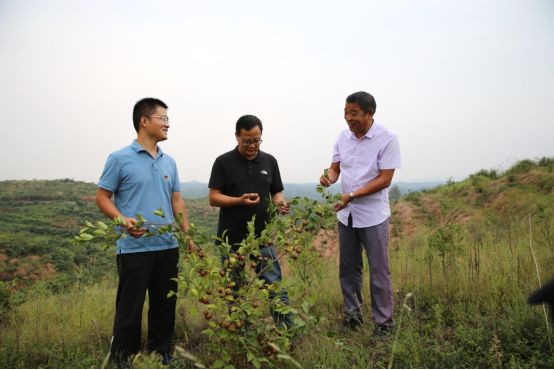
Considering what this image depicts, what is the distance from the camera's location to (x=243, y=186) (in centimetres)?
321

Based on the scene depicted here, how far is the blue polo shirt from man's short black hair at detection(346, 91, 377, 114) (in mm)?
1672

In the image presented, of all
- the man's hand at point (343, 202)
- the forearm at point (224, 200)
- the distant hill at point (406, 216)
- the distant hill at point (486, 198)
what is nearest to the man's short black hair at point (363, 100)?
the man's hand at point (343, 202)

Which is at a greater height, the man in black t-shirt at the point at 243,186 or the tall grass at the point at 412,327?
the man in black t-shirt at the point at 243,186

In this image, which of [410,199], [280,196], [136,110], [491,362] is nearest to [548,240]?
[491,362]

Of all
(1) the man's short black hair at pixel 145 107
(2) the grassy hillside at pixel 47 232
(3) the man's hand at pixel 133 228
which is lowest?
(2) the grassy hillside at pixel 47 232

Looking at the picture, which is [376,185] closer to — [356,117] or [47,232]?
[356,117]

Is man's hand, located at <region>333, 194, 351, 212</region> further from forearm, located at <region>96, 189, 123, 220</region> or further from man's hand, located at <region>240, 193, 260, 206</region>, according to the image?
forearm, located at <region>96, 189, 123, 220</region>

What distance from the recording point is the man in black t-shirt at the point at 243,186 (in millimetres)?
3098

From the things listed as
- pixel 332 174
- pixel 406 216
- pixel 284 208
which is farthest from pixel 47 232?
pixel 284 208

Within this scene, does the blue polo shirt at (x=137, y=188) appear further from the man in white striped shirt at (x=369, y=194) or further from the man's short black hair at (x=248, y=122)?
the man in white striped shirt at (x=369, y=194)

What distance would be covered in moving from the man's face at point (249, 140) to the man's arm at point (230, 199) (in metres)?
0.40

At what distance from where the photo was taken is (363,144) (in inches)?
132

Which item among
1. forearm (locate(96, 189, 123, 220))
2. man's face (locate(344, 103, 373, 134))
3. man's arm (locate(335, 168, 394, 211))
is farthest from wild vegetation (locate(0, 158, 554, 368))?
man's face (locate(344, 103, 373, 134))

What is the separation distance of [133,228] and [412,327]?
2354mm
